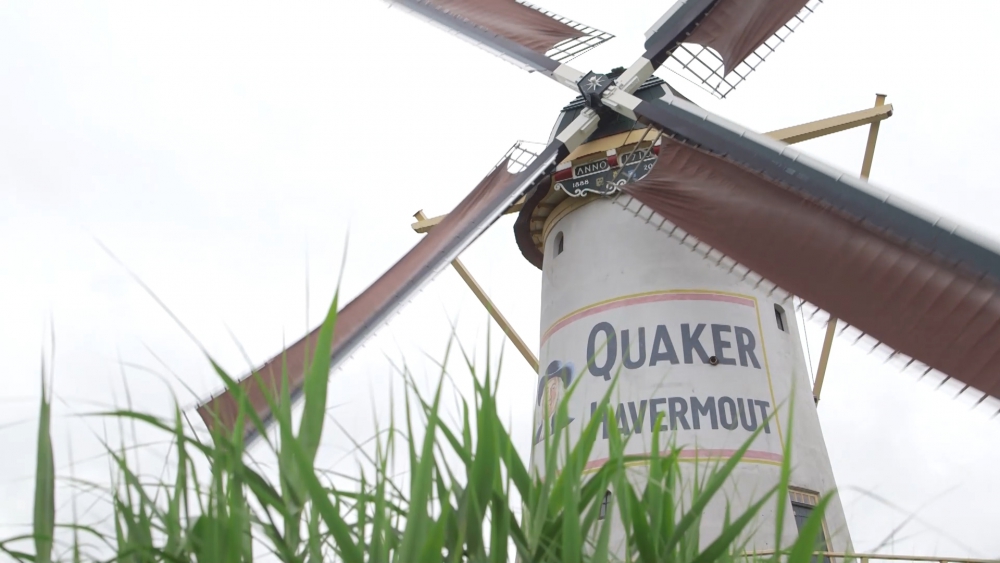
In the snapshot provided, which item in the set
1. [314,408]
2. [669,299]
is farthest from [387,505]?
[669,299]

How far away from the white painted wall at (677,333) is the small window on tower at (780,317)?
61mm

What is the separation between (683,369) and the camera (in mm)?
7691

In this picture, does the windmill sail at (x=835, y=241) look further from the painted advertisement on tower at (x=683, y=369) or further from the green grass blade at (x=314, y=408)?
the green grass blade at (x=314, y=408)

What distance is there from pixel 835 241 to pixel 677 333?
1701 mm

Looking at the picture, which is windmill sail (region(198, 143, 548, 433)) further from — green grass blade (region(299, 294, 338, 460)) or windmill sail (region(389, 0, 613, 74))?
green grass blade (region(299, 294, 338, 460))

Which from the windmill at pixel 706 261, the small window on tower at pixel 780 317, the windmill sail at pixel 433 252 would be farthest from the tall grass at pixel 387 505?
the small window on tower at pixel 780 317

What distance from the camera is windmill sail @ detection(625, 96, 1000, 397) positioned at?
5996mm

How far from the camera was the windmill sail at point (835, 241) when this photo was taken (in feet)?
19.7

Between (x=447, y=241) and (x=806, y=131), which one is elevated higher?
(x=806, y=131)

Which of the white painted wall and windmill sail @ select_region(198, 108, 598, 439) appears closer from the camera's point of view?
the white painted wall

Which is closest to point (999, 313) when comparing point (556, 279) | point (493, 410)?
point (556, 279)

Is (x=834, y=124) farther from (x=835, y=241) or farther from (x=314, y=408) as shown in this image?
(x=314, y=408)

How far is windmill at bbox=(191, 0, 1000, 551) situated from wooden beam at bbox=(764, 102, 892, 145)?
0.02 metres

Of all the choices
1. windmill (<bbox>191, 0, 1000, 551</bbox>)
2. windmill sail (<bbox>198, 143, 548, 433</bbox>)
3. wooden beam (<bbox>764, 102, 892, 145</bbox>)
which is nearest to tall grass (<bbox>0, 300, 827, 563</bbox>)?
windmill (<bbox>191, 0, 1000, 551</bbox>)
